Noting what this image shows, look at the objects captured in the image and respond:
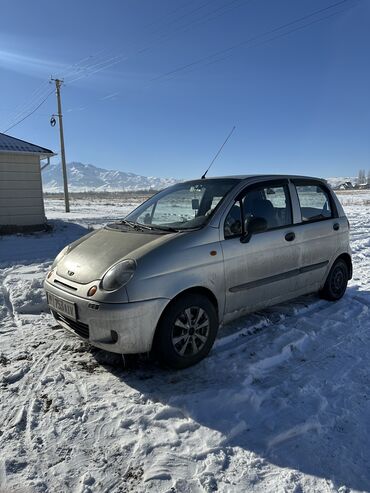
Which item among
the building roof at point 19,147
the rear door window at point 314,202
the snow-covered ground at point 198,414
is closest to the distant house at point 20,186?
the building roof at point 19,147

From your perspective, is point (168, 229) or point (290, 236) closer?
point (168, 229)

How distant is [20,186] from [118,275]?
10940mm

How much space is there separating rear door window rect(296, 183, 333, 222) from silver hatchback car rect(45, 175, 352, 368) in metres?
0.02

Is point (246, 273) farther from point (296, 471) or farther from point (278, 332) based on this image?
point (296, 471)

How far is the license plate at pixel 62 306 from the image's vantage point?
136 inches

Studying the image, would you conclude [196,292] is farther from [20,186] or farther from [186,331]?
[20,186]

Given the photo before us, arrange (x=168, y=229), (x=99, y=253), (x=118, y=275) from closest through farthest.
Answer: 1. (x=118, y=275)
2. (x=99, y=253)
3. (x=168, y=229)

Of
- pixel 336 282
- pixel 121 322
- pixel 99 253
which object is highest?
pixel 99 253

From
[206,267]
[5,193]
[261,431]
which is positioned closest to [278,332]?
[206,267]

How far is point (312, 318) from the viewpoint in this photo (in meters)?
4.74

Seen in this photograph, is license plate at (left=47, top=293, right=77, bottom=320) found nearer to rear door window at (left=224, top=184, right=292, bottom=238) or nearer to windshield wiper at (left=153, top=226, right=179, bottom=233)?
windshield wiper at (left=153, top=226, right=179, bottom=233)

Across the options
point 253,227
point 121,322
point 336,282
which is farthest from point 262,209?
point 121,322

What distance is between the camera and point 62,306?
11.8 feet

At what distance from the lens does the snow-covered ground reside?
2311 millimetres
